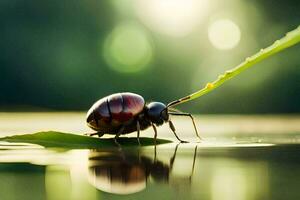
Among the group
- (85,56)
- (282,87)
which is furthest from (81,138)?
(85,56)

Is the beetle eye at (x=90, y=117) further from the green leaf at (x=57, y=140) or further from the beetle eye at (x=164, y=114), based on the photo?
the green leaf at (x=57, y=140)

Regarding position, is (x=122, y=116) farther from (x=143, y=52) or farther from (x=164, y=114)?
(x=143, y=52)

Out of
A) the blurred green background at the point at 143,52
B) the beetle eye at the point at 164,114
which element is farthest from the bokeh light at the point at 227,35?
the beetle eye at the point at 164,114

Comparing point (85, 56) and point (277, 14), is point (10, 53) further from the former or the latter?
point (277, 14)

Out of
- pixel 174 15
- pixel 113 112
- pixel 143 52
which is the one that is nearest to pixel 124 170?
Result: pixel 113 112

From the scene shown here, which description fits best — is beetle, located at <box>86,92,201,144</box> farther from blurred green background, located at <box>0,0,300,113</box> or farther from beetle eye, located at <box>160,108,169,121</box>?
blurred green background, located at <box>0,0,300,113</box>
